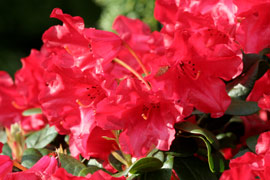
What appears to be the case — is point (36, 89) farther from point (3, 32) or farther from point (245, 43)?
point (3, 32)

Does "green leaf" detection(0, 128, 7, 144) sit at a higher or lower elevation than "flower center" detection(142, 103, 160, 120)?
lower

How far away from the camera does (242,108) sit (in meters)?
0.75

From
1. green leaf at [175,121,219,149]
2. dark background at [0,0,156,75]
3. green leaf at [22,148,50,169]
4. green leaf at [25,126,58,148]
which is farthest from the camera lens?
dark background at [0,0,156,75]

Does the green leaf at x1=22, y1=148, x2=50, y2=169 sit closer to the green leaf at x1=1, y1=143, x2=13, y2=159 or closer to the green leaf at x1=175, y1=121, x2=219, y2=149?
the green leaf at x1=1, y1=143, x2=13, y2=159

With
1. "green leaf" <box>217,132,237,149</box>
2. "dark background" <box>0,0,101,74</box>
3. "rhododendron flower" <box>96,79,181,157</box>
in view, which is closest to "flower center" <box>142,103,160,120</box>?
"rhododendron flower" <box>96,79,181,157</box>

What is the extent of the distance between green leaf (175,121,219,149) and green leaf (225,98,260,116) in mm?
81

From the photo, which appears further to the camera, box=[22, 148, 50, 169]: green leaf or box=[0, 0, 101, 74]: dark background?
box=[0, 0, 101, 74]: dark background

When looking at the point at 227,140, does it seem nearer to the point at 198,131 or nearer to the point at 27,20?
the point at 198,131

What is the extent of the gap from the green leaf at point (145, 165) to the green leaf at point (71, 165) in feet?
0.33

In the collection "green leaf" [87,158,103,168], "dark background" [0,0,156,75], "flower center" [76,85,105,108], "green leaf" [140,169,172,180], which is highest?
"flower center" [76,85,105,108]

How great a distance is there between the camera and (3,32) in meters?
5.73

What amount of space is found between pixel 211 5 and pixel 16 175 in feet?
1.43

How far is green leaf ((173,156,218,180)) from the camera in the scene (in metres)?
0.70

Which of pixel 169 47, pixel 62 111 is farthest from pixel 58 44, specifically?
pixel 169 47
